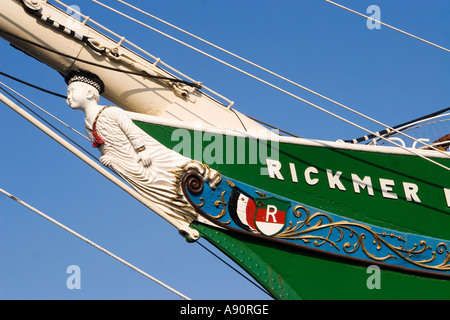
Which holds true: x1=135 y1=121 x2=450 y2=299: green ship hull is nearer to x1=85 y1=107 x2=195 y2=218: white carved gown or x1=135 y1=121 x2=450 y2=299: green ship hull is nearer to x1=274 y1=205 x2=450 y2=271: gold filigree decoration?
x1=274 y1=205 x2=450 y2=271: gold filigree decoration

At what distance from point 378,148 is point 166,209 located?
2.61 metres

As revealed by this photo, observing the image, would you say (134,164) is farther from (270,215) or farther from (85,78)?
(270,215)

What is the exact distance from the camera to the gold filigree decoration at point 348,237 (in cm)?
922

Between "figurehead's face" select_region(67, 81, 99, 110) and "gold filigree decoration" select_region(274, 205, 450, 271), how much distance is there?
99.6 inches

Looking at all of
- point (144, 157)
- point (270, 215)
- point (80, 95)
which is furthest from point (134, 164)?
point (270, 215)

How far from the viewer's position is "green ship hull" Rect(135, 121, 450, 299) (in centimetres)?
904

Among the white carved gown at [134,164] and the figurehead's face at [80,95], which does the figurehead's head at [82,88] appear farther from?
the white carved gown at [134,164]

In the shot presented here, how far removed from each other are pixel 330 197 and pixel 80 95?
3.03 meters

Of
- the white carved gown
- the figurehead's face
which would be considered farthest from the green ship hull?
the figurehead's face

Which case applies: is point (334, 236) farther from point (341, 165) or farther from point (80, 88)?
point (80, 88)

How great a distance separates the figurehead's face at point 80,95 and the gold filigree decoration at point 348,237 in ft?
8.30

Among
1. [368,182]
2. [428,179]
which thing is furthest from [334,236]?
[428,179]

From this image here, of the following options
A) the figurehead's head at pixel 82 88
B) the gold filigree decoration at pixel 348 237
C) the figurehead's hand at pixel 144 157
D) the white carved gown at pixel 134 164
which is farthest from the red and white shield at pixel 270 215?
the figurehead's head at pixel 82 88

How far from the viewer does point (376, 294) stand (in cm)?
927
